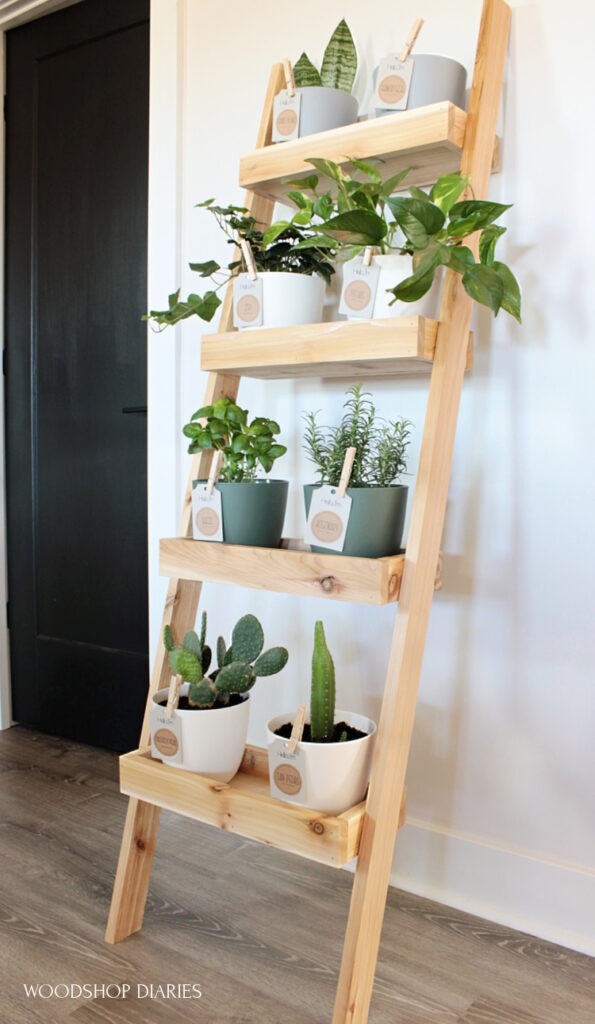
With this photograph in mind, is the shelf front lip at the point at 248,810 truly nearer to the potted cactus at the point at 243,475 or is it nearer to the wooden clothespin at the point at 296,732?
the wooden clothespin at the point at 296,732

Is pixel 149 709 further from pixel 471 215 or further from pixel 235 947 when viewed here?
pixel 471 215

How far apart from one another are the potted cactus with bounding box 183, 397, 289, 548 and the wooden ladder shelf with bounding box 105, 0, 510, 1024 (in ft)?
0.20

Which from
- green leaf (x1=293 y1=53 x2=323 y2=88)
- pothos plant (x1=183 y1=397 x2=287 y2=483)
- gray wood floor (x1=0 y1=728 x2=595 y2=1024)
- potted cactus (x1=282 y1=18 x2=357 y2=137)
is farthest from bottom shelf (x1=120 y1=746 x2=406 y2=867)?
green leaf (x1=293 y1=53 x2=323 y2=88)

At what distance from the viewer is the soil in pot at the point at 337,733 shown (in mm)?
1479

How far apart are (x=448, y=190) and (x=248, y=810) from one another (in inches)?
41.1

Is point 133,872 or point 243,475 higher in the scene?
point 243,475

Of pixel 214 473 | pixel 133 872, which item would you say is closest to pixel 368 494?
pixel 214 473

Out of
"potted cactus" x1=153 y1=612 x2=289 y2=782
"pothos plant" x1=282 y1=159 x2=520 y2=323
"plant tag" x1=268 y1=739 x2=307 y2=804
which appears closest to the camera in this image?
"pothos plant" x1=282 y1=159 x2=520 y2=323

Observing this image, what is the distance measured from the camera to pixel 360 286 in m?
1.41

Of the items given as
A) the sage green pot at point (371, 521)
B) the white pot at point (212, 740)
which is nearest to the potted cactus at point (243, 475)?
the sage green pot at point (371, 521)

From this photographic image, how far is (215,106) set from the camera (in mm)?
2027

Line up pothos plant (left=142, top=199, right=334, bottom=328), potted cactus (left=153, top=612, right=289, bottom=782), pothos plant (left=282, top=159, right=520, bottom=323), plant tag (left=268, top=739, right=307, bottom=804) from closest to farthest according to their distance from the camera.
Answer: pothos plant (left=282, top=159, right=520, bottom=323)
plant tag (left=268, top=739, right=307, bottom=804)
potted cactus (left=153, top=612, right=289, bottom=782)
pothos plant (left=142, top=199, right=334, bottom=328)

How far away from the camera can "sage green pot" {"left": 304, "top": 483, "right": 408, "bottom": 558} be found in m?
1.39

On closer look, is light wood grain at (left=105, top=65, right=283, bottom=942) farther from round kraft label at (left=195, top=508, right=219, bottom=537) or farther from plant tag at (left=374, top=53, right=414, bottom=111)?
plant tag at (left=374, top=53, right=414, bottom=111)
